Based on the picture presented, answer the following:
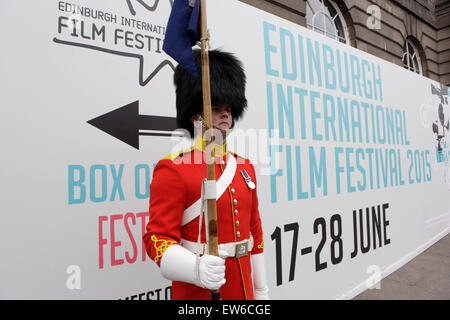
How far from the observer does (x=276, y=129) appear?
2619 mm

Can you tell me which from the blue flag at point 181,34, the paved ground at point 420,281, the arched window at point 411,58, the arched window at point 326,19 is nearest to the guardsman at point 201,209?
the blue flag at point 181,34

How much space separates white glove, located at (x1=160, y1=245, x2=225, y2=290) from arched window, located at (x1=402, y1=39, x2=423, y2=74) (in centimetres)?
986

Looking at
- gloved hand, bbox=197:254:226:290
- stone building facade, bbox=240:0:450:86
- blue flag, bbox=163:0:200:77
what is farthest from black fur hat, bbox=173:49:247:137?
stone building facade, bbox=240:0:450:86

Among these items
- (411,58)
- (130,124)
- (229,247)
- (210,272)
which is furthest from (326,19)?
(210,272)

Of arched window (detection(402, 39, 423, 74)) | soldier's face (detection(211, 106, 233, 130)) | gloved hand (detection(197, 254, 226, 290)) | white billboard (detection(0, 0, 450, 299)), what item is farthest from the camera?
arched window (detection(402, 39, 423, 74))

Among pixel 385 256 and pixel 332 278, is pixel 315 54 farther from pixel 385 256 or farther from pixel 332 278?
pixel 385 256

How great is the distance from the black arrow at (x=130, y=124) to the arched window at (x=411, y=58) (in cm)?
925

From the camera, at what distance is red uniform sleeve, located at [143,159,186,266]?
119cm

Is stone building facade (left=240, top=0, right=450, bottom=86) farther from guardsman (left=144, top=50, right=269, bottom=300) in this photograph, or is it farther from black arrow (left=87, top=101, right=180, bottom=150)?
guardsman (left=144, top=50, right=269, bottom=300)

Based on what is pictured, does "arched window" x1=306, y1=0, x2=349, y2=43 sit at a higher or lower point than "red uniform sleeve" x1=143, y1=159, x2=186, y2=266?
higher

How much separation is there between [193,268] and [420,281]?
3.80 metres

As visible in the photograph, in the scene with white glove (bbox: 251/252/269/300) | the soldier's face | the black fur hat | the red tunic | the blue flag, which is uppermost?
the blue flag

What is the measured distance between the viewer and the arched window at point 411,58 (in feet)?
29.3

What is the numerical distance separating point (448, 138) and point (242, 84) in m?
5.96
